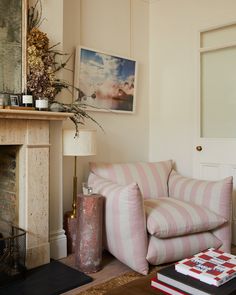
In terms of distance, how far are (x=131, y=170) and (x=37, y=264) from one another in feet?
4.03

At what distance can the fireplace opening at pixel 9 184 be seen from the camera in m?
2.58

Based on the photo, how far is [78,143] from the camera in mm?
2715

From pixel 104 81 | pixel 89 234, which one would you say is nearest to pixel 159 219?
pixel 89 234

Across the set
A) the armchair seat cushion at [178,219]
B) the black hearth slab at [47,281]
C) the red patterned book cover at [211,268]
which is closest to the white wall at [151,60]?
the black hearth slab at [47,281]

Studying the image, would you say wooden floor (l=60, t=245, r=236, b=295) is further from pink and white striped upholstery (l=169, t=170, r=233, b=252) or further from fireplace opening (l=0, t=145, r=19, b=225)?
pink and white striped upholstery (l=169, t=170, r=233, b=252)

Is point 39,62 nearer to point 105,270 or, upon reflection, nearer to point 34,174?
point 34,174

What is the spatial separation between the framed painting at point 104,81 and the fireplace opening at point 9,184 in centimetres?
88

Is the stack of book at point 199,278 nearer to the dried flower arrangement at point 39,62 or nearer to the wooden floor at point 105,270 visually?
the wooden floor at point 105,270

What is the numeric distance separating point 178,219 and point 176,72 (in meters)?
1.82

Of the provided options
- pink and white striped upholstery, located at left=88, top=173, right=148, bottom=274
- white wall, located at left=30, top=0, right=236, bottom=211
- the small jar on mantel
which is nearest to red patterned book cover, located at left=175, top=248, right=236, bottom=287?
pink and white striped upholstery, located at left=88, top=173, right=148, bottom=274

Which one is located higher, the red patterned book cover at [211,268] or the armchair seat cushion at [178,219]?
the red patterned book cover at [211,268]

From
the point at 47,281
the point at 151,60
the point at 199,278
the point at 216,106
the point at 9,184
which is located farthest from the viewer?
the point at 151,60

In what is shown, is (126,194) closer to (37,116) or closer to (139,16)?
(37,116)

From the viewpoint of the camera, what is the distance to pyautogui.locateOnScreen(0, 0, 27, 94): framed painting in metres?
2.40
